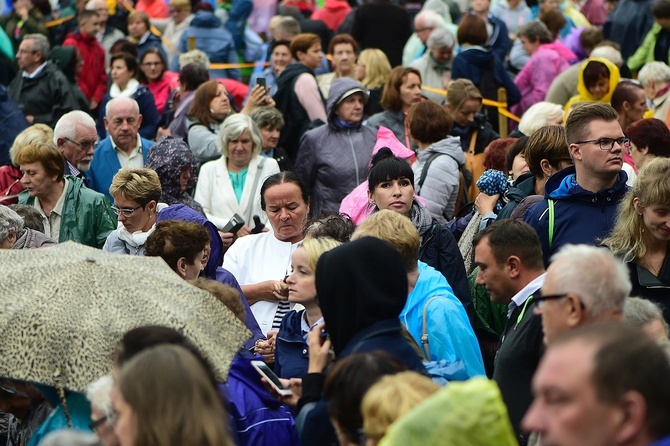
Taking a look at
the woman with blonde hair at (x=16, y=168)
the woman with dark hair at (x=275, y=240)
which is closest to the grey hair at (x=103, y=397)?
the woman with dark hair at (x=275, y=240)

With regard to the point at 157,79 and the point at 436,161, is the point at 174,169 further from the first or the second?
the point at 157,79

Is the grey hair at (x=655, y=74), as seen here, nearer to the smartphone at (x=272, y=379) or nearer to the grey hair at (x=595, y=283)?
the smartphone at (x=272, y=379)

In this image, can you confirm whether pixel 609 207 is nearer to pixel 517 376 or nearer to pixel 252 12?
pixel 517 376

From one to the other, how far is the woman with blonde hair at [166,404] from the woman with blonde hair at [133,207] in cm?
408

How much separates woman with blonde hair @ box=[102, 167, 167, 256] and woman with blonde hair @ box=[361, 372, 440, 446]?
13.1 feet

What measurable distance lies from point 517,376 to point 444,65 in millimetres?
8748

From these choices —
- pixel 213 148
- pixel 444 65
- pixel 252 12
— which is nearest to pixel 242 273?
pixel 213 148

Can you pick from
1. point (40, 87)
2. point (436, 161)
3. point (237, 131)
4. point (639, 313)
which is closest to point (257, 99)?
point (237, 131)

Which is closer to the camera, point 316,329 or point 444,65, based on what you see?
point 316,329

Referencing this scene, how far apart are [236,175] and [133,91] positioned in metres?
3.33

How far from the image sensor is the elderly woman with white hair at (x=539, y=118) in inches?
387

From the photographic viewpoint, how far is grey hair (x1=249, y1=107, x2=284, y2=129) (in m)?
10.7

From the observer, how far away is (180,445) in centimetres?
336

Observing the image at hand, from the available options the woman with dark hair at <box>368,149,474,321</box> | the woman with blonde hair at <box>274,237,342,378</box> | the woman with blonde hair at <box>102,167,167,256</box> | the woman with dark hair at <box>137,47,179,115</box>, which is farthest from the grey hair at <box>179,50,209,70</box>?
the woman with blonde hair at <box>274,237,342,378</box>
